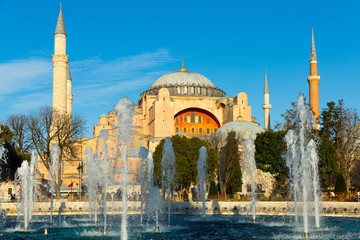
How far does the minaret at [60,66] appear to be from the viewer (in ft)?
133

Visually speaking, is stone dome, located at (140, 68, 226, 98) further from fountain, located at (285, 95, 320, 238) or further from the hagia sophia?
fountain, located at (285, 95, 320, 238)

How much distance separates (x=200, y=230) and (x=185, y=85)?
42174mm

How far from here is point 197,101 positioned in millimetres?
55656

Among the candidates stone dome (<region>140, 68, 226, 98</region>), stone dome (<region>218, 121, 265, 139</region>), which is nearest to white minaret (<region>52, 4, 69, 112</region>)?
stone dome (<region>218, 121, 265, 139</region>)

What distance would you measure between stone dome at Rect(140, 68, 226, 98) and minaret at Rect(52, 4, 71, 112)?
61.9 feet

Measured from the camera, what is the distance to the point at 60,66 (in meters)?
40.7

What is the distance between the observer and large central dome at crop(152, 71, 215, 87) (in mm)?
59178

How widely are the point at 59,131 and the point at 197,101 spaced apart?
71.2 feet

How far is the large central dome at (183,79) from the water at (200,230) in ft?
127

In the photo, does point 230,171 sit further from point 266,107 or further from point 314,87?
point 266,107

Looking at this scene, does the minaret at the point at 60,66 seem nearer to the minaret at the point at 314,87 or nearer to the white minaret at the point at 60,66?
the white minaret at the point at 60,66

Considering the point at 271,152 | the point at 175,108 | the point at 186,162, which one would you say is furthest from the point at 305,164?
the point at 175,108

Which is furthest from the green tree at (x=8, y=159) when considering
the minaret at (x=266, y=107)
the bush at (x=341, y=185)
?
the minaret at (x=266, y=107)

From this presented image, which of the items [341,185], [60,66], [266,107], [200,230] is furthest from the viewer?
[266,107]
